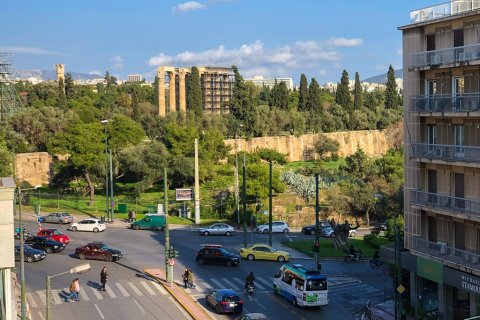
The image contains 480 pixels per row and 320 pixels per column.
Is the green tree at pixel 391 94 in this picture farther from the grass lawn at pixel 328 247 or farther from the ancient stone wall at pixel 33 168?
the grass lawn at pixel 328 247

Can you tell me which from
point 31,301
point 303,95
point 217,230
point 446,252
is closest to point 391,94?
point 303,95

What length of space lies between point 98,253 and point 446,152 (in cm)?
2479

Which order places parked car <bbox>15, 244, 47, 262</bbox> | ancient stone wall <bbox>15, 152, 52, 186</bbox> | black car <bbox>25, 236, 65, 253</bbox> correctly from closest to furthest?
parked car <bbox>15, 244, 47, 262</bbox>
black car <bbox>25, 236, 65, 253</bbox>
ancient stone wall <bbox>15, 152, 52, 186</bbox>

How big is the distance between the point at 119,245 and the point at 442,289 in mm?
26877

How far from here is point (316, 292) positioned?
3409 cm

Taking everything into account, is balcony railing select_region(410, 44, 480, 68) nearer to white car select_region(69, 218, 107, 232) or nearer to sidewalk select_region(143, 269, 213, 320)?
sidewalk select_region(143, 269, 213, 320)

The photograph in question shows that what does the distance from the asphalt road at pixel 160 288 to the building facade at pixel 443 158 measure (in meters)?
5.11

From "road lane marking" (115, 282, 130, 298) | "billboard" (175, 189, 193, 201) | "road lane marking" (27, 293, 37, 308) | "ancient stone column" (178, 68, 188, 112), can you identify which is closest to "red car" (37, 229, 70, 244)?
"road lane marking" (115, 282, 130, 298)

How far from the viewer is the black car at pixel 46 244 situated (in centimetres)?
4803

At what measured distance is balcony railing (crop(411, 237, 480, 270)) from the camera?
2950 centimetres

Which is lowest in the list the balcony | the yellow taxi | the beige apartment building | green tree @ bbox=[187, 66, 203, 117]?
the yellow taxi

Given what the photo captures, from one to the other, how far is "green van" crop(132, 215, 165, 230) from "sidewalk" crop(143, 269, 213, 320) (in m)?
16.2

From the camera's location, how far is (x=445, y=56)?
102ft

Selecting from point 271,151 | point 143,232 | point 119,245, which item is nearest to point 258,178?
point 143,232
